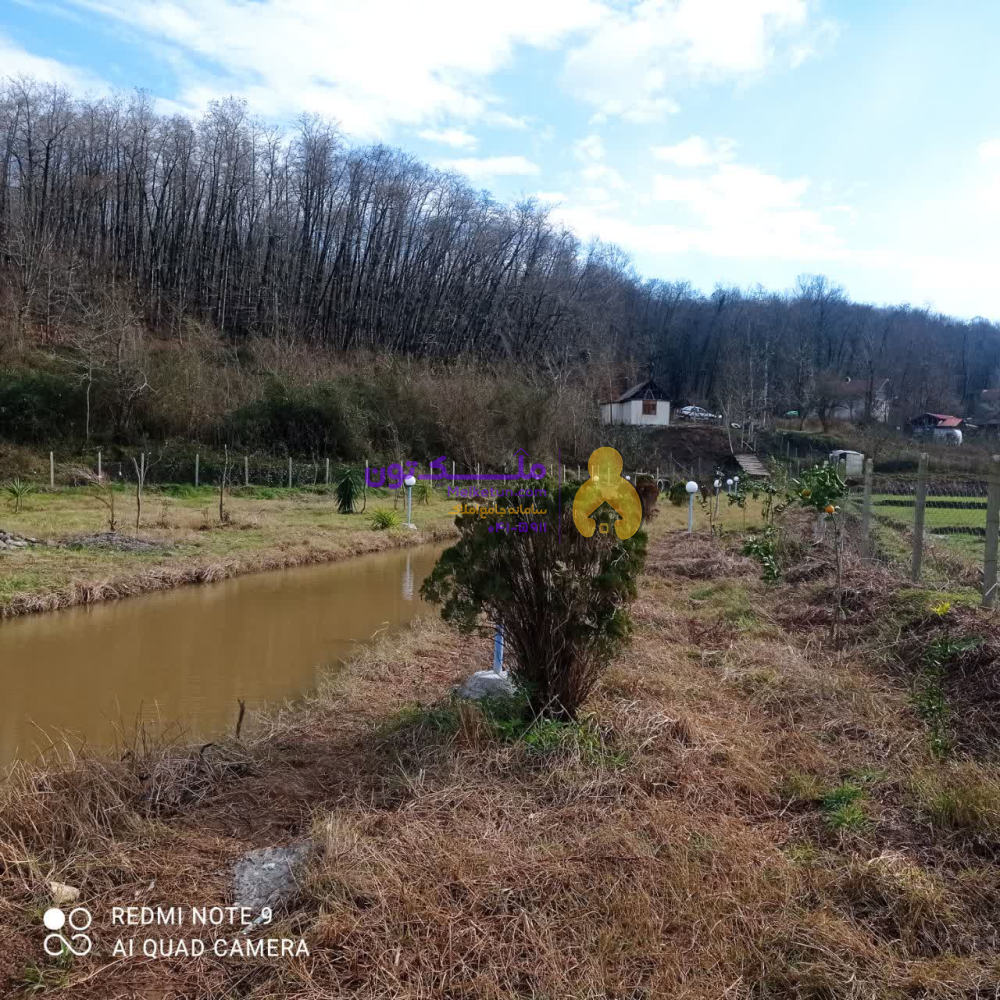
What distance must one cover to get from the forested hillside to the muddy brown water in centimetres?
1764

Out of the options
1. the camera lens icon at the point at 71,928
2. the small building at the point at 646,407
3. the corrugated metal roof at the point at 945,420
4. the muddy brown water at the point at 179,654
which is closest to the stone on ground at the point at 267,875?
the camera lens icon at the point at 71,928

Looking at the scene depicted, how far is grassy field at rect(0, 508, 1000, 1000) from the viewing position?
223 cm

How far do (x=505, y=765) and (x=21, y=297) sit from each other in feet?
107

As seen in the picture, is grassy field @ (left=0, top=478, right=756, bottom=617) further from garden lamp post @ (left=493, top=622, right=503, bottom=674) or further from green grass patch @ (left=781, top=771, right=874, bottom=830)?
green grass patch @ (left=781, top=771, right=874, bottom=830)

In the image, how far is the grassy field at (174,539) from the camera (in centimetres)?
838

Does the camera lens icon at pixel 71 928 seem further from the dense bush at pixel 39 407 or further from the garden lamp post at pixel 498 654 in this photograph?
the dense bush at pixel 39 407

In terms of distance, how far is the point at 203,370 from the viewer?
2597 centimetres

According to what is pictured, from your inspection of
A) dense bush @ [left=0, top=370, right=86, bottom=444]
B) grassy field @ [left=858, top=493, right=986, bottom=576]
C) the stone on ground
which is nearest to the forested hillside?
dense bush @ [left=0, top=370, right=86, bottom=444]

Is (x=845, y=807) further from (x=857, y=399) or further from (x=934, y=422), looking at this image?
(x=857, y=399)

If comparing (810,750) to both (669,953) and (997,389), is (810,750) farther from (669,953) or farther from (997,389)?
(997,389)

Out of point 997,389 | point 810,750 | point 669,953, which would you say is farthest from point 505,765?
point 997,389

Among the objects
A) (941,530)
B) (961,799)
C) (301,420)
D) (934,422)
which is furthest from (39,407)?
(934,422)

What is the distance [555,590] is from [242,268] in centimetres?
3556

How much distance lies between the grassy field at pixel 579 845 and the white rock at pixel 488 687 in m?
0.16
